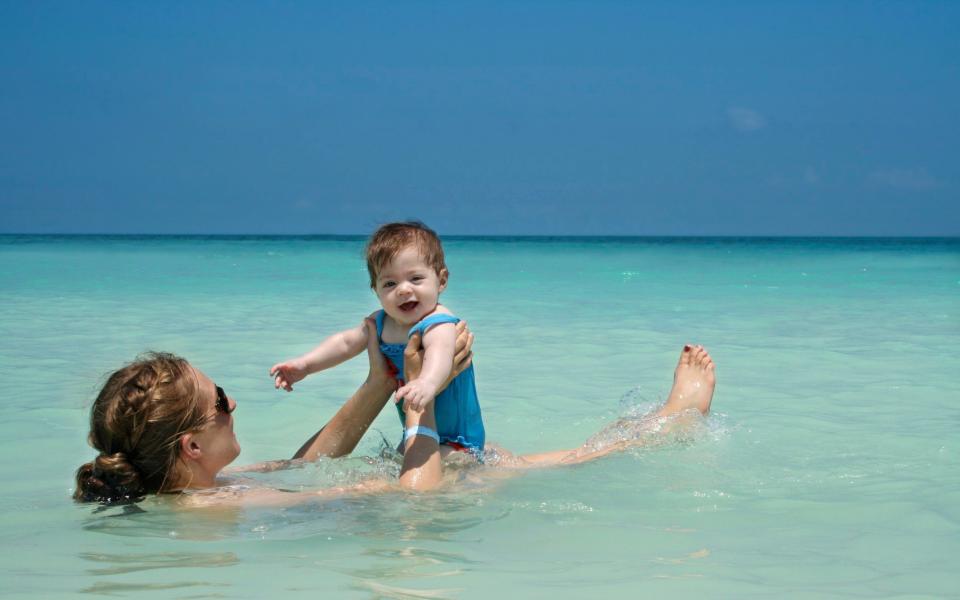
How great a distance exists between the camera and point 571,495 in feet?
11.2

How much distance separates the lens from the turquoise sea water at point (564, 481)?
2.56 meters

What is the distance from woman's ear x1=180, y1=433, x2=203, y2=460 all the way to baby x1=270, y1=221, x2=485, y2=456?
0.78 m

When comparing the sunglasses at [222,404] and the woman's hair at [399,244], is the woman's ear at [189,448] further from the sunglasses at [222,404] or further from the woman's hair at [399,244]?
the woman's hair at [399,244]

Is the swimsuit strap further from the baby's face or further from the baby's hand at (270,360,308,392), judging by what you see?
the baby's hand at (270,360,308,392)

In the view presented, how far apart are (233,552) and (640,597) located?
1135mm

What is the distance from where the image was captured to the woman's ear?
10.2 ft

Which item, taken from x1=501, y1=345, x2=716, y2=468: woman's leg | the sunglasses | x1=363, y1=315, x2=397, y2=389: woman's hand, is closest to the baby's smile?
x1=363, y1=315, x2=397, y2=389: woman's hand

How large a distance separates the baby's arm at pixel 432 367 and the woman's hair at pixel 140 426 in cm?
69

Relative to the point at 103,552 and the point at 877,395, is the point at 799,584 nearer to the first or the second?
the point at 103,552

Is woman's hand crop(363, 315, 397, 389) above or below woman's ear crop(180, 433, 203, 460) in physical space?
above

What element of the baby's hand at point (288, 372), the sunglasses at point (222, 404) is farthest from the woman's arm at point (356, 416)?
the sunglasses at point (222, 404)

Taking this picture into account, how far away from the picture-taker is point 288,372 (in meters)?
3.99

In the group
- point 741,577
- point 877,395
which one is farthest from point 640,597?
point 877,395

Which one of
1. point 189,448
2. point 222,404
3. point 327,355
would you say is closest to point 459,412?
point 327,355
